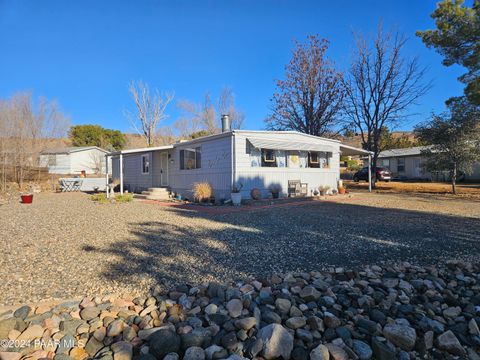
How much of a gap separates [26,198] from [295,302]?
44.7 feet

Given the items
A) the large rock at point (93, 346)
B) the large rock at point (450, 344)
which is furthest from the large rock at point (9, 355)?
the large rock at point (450, 344)

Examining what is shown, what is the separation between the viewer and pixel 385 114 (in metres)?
21.0

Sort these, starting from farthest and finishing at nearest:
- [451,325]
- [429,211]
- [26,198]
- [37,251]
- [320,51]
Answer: [320,51]
[26,198]
[429,211]
[37,251]
[451,325]

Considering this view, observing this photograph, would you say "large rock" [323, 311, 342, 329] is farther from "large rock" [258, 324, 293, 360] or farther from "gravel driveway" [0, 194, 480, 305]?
"gravel driveway" [0, 194, 480, 305]

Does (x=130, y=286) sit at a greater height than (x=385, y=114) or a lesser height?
lesser

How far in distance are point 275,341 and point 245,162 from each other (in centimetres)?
1025

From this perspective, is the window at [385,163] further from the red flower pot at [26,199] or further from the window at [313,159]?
the red flower pot at [26,199]

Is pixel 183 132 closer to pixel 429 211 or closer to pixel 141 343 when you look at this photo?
pixel 429 211

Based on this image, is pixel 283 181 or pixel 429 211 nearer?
pixel 429 211

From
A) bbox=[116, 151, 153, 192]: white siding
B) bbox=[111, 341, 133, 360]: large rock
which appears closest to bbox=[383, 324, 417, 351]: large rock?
bbox=[111, 341, 133, 360]: large rock

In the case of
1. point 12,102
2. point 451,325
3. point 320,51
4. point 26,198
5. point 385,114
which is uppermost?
point 320,51

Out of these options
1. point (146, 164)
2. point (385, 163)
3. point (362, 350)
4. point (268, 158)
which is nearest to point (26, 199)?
point (146, 164)

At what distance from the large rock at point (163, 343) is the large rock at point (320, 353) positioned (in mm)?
1056

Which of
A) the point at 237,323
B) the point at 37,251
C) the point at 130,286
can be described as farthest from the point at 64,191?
the point at 237,323
